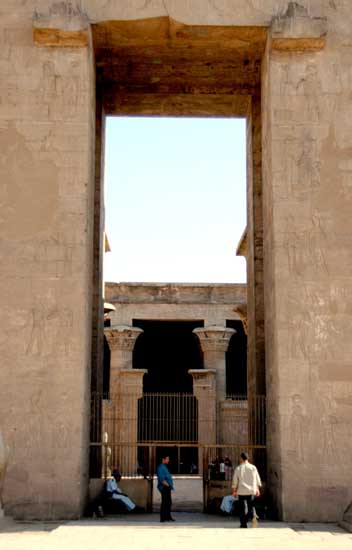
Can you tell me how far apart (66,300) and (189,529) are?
384 centimetres

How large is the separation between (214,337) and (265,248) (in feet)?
33.9

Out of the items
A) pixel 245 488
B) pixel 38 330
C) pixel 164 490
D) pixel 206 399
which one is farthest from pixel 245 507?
pixel 206 399

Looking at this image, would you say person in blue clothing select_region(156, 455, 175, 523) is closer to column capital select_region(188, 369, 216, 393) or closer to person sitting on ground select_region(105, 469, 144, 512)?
person sitting on ground select_region(105, 469, 144, 512)

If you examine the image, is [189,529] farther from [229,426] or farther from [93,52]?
[229,426]

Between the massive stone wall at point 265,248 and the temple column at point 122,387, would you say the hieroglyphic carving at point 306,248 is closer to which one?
the massive stone wall at point 265,248

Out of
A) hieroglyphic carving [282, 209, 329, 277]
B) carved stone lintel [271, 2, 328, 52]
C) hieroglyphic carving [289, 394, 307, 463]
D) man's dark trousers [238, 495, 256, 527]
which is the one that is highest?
carved stone lintel [271, 2, 328, 52]

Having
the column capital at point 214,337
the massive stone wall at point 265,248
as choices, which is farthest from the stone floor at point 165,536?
the column capital at point 214,337

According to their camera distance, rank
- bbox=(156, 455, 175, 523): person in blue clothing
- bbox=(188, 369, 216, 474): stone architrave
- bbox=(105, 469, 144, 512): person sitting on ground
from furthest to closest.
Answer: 1. bbox=(188, 369, 216, 474): stone architrave
2. bbox=(105, 469, 144, 512): person sitting on ground
3. bbox=(156, 455, 175, 523): person in blue clothing

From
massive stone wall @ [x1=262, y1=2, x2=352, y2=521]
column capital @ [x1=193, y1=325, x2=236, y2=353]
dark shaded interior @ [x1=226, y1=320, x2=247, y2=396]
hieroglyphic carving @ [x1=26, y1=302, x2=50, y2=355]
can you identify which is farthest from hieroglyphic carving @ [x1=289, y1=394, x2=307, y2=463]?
dark shaded interior @ [x1=226, y1=320, x2=247, y2=396]

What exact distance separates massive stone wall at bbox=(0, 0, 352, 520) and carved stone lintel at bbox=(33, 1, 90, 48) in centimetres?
6

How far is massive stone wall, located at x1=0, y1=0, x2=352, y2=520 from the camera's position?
448 inches

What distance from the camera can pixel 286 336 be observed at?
11.8m

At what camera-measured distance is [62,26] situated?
12320mm

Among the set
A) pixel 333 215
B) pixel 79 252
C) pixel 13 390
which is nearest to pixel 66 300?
pixel 79 252
